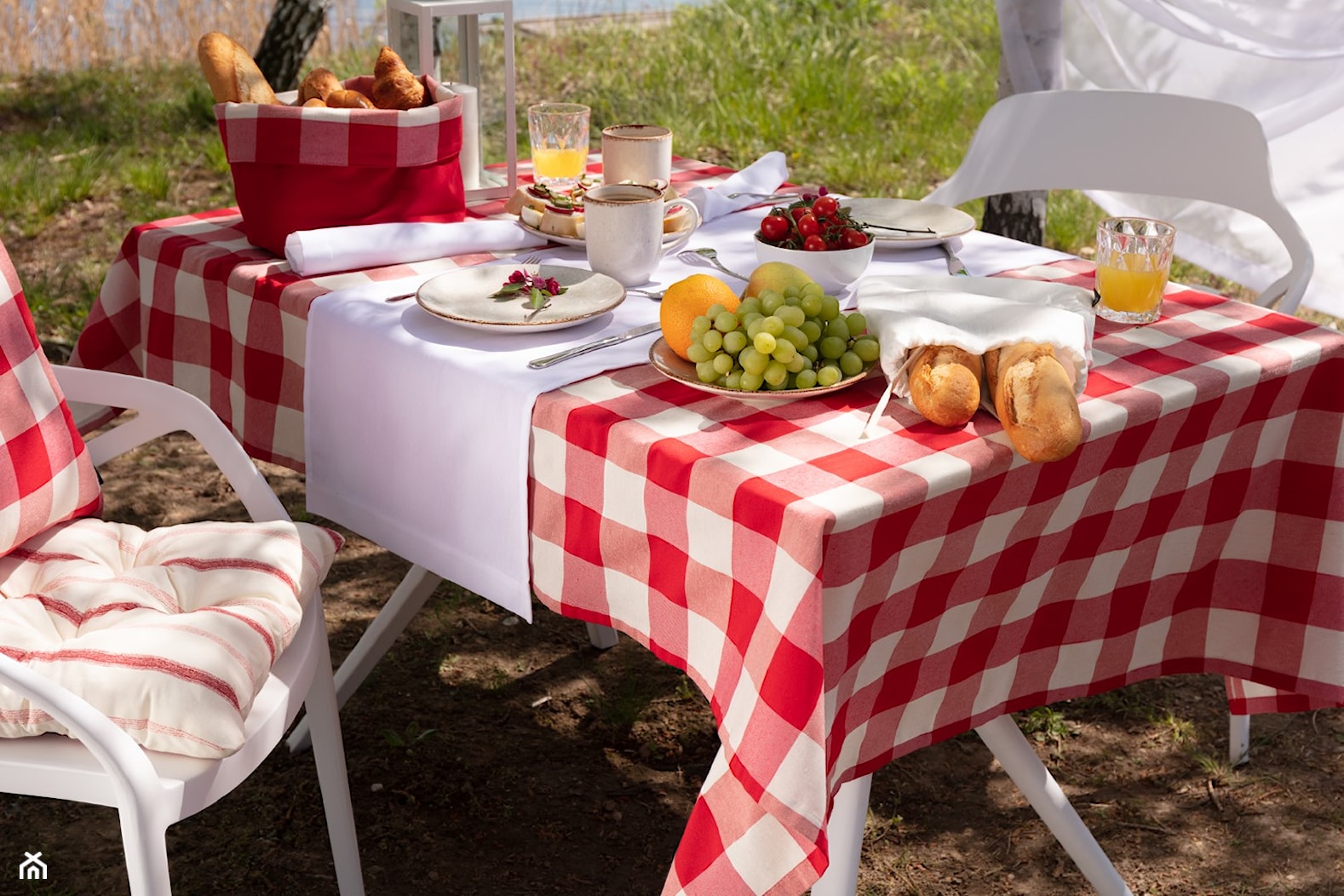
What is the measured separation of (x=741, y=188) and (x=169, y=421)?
0.99 metres

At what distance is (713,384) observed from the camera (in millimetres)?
1394

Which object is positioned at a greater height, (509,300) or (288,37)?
(288,37)

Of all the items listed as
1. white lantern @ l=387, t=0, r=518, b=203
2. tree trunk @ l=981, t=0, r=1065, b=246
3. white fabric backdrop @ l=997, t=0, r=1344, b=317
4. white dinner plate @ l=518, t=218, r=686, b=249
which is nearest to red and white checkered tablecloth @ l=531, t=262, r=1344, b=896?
white dinner plate @ l=518, t=218, r=686, b=249

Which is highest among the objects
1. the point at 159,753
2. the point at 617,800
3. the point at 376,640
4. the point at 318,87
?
the point at 318,87

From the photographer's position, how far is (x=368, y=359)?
160cm

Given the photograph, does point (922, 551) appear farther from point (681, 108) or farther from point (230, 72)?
point (681, 108)

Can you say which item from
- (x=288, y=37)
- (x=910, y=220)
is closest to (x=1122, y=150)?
(x=910, y=220)

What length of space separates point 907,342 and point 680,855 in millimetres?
554

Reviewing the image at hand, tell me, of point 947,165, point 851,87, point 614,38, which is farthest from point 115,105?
point 947,165

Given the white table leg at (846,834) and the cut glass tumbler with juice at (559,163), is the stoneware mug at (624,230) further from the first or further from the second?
the white table leg at (846,834)

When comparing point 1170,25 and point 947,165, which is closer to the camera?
point 1170,25

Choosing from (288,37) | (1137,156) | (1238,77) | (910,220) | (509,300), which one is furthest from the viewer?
(288,37)

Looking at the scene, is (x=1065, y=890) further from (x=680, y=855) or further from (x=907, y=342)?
(x=907, y=342)

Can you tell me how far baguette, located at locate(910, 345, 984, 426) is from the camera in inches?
52.6
